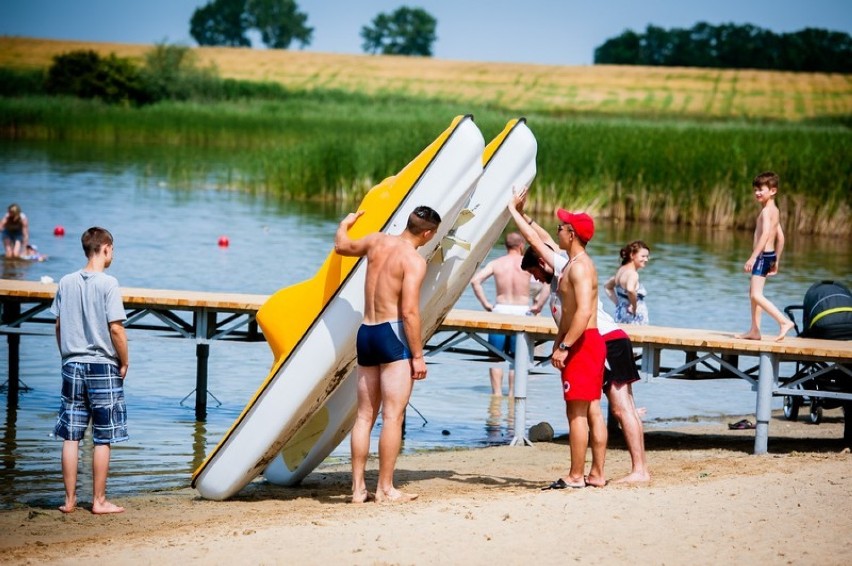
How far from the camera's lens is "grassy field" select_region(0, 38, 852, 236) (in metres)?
32.4

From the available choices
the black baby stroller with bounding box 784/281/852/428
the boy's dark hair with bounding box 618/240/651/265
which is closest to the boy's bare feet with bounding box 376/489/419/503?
the black baby stroller with bounding box 784/281/852/428

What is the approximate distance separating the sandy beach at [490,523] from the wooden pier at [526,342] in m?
1.10

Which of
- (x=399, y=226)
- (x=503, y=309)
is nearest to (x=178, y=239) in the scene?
(x=503, y=309)

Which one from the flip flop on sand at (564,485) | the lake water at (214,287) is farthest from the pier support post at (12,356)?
the flip flop on sand at (564,485)

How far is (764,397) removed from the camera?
1141 cm

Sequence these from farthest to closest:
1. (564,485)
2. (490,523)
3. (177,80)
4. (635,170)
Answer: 1. (177,80)
2. (635,170)
3. (564,485)
4. (490,523)

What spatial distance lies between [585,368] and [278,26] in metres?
145

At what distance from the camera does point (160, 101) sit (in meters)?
77.5

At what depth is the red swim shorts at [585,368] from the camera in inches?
350

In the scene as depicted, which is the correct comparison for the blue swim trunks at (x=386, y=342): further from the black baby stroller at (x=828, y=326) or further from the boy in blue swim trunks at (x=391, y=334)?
the black baby stroller at (x=828, y=326)

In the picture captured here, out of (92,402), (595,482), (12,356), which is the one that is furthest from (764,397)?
(12,356)

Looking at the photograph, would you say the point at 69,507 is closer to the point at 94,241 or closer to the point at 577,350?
the point at 94,241

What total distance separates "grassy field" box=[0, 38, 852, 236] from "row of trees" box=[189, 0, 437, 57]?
46.4m

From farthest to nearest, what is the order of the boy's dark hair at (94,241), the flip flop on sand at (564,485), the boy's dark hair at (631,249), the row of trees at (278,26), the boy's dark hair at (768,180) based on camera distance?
the row of trees at (278,26)
the boy's dark hair at (631,249)
the boy's dark hair at (768,180)
the flip flop on sand at (564,485)
the boy's dark hair at (94,241)
